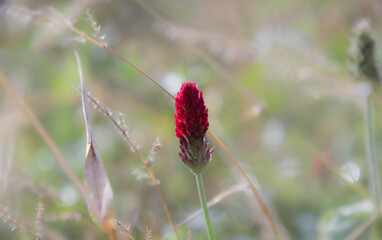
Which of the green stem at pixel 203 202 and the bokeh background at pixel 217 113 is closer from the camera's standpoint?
the green stem at pixel 203 202

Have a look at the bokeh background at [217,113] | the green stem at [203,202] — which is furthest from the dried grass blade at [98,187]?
the bokeh background at [217,113]

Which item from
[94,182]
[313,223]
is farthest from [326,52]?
[94,182]

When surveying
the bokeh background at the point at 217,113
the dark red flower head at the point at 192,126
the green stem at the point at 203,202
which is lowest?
the green stem at the point at 203,202

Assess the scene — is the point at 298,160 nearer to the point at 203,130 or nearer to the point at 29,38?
the point at 203,130

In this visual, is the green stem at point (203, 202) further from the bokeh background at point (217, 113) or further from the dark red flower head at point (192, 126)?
the bokeh background at point (217, 113)

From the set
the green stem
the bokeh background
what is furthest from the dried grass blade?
the bokeh background

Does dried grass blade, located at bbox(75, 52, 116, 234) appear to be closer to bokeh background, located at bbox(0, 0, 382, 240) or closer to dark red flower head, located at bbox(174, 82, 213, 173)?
dark red flower head, located at bbox(174, 82, 213, 173)

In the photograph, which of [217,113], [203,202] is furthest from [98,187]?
[217,113]
